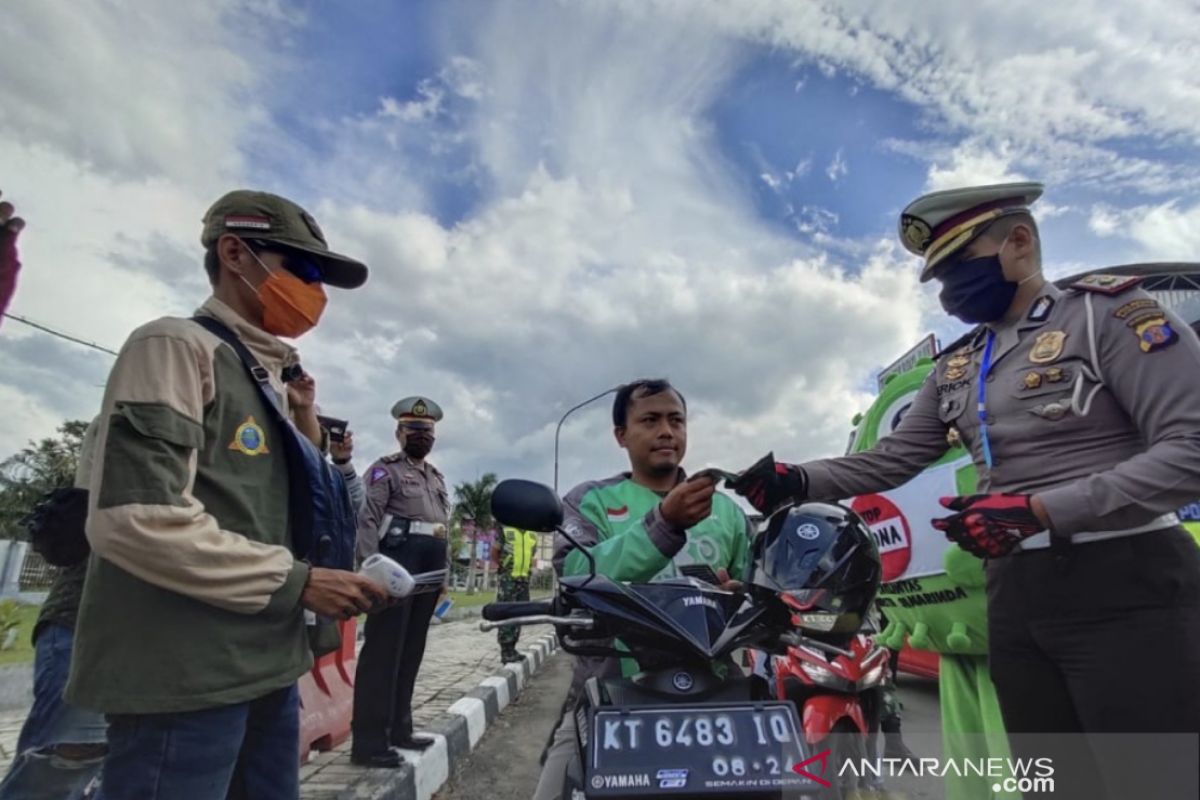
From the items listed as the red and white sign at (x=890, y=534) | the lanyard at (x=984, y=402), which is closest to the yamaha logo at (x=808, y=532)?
the lanyard at (x=984, y=402)

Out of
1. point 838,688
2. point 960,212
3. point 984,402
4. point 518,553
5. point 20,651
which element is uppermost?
point 960,212

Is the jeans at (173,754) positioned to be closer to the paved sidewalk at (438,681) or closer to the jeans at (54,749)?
the jeans at (54,749)

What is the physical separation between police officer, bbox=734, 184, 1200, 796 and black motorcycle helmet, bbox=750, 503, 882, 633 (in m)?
0.21

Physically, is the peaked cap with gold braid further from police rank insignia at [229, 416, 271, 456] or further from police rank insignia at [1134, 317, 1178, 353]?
police rank insignia at [229, 416, 271, 456]

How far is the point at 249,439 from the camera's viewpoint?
153 cm

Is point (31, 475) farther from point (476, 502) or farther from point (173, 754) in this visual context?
point (173, 754)

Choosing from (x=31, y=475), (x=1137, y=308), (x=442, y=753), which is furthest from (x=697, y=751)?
(x=31, y=475)

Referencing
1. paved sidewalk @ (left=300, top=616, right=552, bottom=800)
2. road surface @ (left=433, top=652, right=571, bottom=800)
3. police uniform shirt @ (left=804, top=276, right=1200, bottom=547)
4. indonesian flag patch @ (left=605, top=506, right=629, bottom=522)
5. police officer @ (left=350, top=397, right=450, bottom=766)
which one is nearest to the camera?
police uniform shirt @ (left=804, top=276, right=1200, bottom=547)

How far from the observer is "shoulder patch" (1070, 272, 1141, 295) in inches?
64.9

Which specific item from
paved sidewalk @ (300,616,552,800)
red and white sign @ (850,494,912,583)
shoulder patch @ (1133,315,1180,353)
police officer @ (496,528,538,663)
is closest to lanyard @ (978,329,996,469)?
shoulder patch @ (1133,315,1180,353)

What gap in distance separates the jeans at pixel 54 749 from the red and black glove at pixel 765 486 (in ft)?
5.88

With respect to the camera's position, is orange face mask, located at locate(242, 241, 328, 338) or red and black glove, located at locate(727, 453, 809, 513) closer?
orange face mask, located at locate(242, 241, 328, 338)

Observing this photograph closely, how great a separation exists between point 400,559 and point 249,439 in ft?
8.86

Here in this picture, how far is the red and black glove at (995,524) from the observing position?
1.45m
